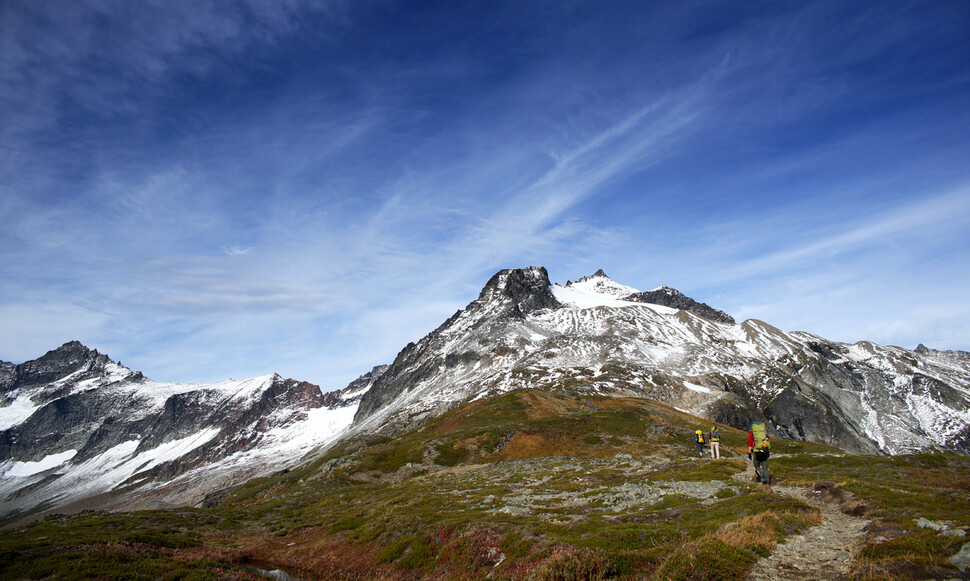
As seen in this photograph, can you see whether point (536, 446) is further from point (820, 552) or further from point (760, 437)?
point (820, 552)

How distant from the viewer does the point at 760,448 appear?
30.2 metres

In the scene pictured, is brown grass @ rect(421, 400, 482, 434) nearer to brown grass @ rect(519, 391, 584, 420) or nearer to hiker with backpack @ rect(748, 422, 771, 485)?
brown grass @ rect(519, 391, 584, 420)

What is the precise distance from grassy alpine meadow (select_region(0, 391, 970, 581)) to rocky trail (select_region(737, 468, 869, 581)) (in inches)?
20.7

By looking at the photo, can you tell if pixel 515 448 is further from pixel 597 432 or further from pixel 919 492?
pixel 919 492

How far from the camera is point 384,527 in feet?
108

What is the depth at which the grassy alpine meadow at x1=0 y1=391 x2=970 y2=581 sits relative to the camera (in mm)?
17375

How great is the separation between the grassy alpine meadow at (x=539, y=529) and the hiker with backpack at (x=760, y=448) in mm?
1335

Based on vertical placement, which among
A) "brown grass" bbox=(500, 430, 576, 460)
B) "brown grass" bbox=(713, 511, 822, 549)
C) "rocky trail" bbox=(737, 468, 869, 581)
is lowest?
"brown grass" bbox=(500, 430, 576, 460)

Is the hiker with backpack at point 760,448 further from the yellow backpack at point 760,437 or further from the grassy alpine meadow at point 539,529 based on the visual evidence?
the grassy alpine meadow at point 539,529

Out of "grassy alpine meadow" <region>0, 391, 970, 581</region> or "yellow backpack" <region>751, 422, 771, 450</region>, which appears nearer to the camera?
"grassy alpine meadow" <region>0, 391, 970, 581</region>

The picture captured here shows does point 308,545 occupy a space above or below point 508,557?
below

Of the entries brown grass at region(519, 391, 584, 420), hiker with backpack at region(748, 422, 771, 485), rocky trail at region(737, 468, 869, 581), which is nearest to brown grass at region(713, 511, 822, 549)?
rocky trail at region(737, 468, 869, 581)

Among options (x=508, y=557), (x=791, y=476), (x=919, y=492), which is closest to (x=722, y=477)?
(x=791, y=476)

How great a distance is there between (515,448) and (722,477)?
4906 cm
